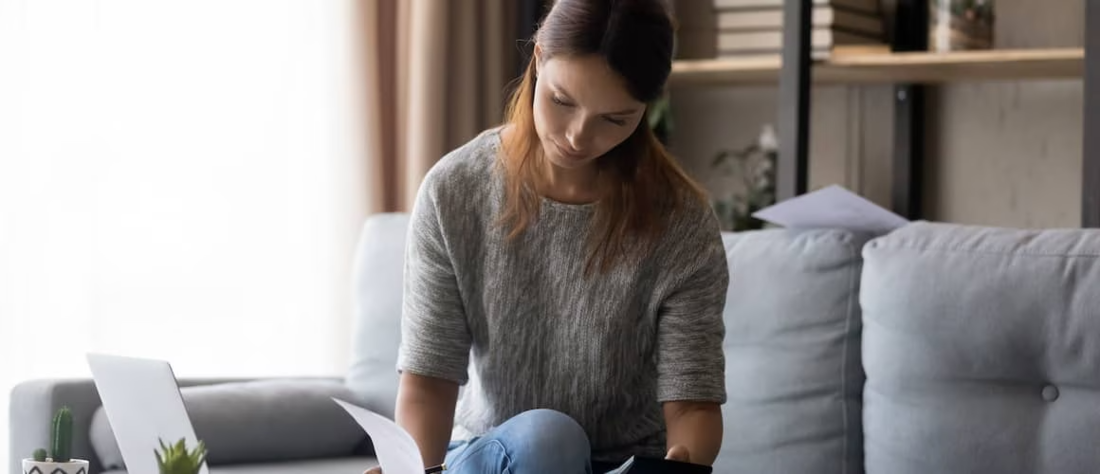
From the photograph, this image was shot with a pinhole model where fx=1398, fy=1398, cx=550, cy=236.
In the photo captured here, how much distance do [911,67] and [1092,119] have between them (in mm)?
602

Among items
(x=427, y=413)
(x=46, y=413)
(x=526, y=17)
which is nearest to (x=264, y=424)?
(x=46, y=413)

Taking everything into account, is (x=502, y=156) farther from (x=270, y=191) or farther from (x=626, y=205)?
(x=270, y=191)

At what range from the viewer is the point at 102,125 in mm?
2521

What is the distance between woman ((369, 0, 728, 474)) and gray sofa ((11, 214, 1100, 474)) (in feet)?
1.37

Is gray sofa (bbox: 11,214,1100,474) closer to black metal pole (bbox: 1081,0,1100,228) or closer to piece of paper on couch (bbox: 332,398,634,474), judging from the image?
black metal pole (bbox: 1081,0,1100,228)

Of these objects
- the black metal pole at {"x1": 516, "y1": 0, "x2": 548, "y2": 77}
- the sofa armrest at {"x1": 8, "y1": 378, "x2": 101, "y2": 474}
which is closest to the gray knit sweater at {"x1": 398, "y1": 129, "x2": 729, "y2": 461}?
the sofa armrest at {"x1": 8, "y1": 378, "x2": 101, "y2": 474}

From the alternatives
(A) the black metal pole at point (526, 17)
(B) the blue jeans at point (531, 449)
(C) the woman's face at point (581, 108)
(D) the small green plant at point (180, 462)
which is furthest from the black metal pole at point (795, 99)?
(D) the small green plant at point (180, 462)

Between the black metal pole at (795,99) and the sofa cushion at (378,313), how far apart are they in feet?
2.33

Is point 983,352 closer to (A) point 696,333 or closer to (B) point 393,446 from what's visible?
(A) point 696,333

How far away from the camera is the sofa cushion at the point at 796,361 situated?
78.6 inches

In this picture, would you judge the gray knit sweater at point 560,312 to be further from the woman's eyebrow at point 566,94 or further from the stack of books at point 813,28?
the stack of books at point 813,28

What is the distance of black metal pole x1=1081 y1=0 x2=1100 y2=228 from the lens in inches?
Answer: 82.6

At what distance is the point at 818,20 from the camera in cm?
268

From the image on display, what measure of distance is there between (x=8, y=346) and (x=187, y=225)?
0.44 m
